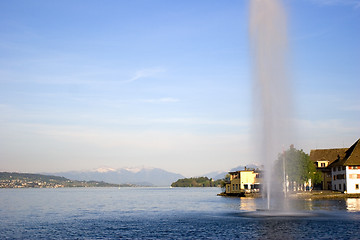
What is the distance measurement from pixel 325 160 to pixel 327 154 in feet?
10.1

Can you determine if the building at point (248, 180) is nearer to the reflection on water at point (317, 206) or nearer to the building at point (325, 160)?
the building at point (325, 160)

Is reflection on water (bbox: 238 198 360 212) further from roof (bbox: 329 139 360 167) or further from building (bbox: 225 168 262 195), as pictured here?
building (bbox: 225 168 262 195)

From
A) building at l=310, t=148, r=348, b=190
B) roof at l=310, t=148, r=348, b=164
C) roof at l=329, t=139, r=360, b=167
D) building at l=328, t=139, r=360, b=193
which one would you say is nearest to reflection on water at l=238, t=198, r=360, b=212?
building at l=328, t=139, r=360, b=193

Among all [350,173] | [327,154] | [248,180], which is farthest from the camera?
[327,154]

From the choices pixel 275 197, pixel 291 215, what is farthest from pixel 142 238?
pixel 275 197

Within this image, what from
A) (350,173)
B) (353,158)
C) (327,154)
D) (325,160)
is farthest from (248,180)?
(353,158)

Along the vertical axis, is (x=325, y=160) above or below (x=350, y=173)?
above

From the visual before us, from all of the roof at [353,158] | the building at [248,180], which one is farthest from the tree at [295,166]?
the building at [248,180]

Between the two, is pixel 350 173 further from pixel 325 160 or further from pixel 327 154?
pixel 327 154

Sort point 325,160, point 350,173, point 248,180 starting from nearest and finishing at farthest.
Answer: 1. point 350,173
2. point 248,180
3. point 325,160

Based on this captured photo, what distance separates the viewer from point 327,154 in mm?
128625

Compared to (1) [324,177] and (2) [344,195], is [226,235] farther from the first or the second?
(1) [324,177]

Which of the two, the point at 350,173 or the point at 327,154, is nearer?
the point at 350,173

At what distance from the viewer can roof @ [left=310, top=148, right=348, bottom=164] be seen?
412 feet
